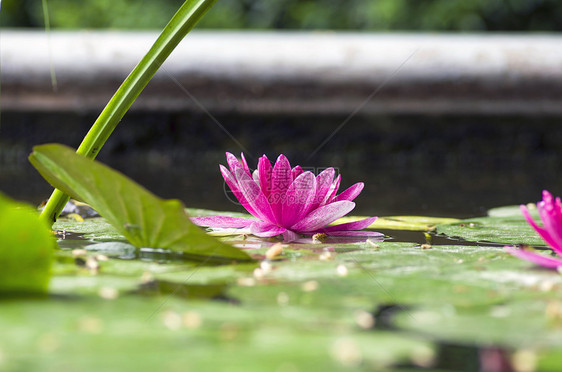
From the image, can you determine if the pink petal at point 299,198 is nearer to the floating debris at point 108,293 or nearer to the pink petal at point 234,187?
the pink petal at point 234,187

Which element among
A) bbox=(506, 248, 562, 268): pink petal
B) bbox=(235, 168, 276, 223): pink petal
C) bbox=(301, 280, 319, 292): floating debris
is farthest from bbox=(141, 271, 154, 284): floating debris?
bbox=(506, 248, 562, 268): pink petal

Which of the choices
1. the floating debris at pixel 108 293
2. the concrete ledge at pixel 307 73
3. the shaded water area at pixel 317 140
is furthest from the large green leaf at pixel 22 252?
the concrete ledge at pixel 307 73

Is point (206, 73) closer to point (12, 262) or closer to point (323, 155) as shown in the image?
point (323, 155)

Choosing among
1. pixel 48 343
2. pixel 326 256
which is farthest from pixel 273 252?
pixel 48 343

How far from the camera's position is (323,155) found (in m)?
2.87

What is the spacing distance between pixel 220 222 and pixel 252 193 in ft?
0.35

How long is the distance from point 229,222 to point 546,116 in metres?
2.02

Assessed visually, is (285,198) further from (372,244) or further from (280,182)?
(372,244)

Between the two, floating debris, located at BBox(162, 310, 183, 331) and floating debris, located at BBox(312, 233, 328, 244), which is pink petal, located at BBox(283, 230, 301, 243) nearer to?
floating debris, located at BBox(312, 233, 328, 244)

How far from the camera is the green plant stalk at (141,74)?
0.84m

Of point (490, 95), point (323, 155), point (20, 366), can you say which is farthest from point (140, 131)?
point (20, 366)

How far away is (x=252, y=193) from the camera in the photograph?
0.90 metres

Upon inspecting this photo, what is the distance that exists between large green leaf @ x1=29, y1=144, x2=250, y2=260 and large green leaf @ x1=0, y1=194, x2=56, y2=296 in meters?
0.13

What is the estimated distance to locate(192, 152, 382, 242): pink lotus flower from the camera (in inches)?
35.3
